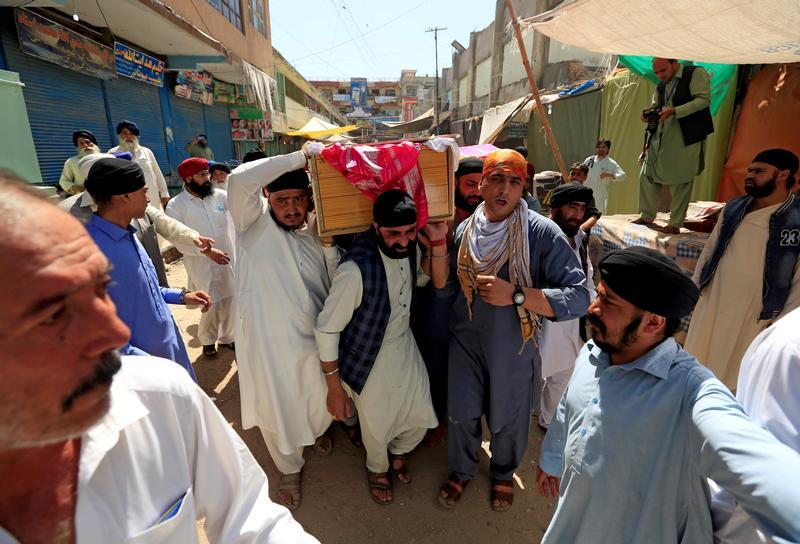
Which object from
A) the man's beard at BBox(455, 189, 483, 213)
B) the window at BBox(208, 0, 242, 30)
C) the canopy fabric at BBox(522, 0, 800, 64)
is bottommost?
the man's beard at BBox(455, 189, 483, 213)

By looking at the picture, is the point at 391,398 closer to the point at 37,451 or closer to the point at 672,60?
the point at 37,451

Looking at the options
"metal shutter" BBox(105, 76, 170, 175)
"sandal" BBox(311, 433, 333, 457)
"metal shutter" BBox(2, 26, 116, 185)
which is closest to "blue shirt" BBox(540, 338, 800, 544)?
"sandal" BBox(311, 433, 333, 457)

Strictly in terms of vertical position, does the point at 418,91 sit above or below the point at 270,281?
above

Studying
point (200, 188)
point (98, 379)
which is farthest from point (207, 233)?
point (98, 379)

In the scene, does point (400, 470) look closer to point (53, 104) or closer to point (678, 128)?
point (678, 128)

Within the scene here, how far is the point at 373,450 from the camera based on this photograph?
104 inches

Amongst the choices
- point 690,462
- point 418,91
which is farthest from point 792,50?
point 418,91

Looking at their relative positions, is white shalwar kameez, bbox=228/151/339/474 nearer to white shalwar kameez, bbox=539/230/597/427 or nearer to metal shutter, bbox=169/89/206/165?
white shalwar kameez, bbox=539/230/597/427

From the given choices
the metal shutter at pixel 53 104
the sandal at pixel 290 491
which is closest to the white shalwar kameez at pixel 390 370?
the sandal at pixel 290 491

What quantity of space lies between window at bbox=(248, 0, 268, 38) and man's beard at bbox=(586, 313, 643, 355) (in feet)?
66.4

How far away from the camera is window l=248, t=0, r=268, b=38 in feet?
57.4

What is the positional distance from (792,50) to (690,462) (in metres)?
3.85

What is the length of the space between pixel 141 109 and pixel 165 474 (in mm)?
11052

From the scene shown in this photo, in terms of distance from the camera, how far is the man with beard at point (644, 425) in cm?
116
